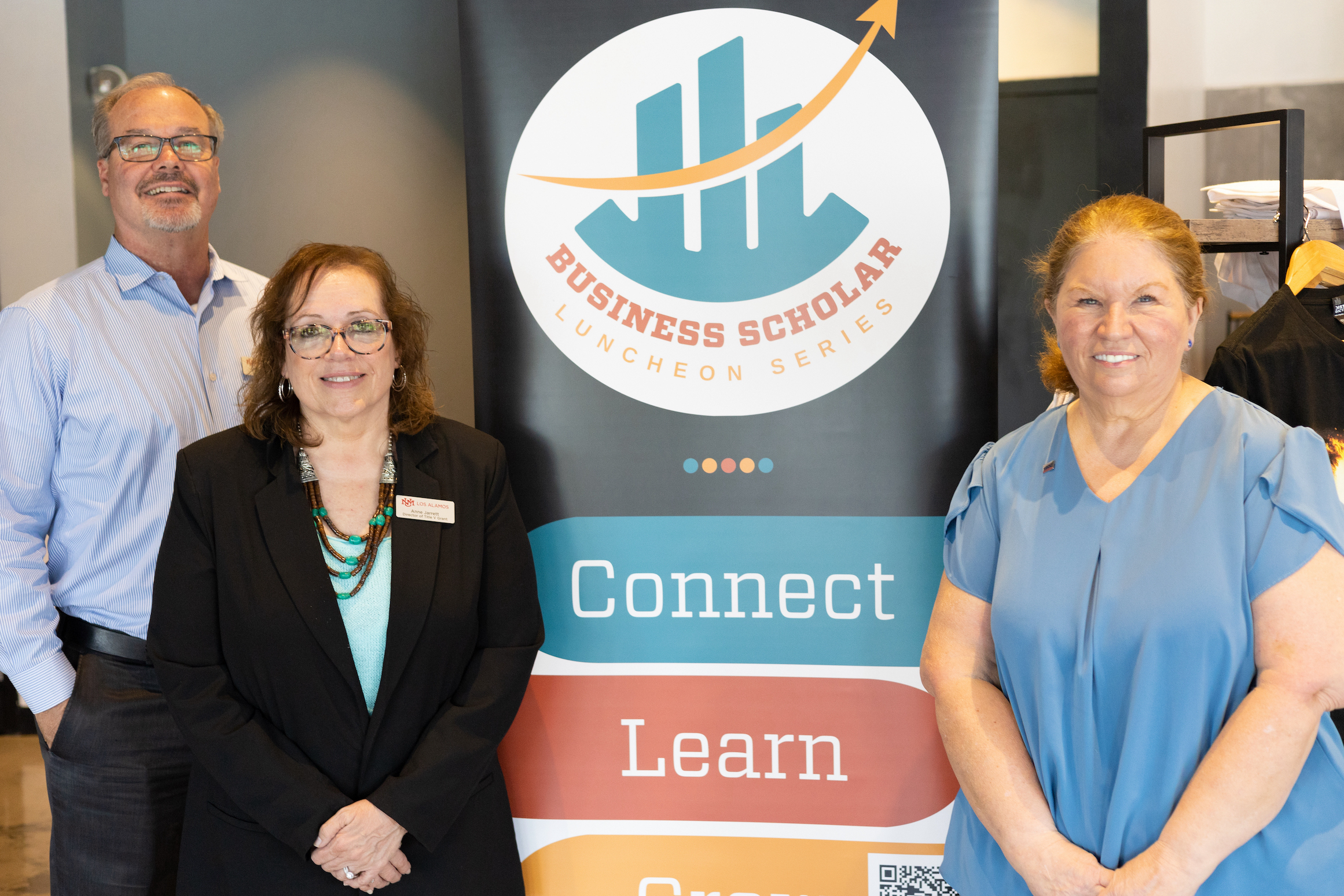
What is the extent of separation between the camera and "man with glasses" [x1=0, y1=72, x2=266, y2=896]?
81.2 inches

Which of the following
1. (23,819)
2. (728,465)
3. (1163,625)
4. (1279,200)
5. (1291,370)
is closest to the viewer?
(1163,625)

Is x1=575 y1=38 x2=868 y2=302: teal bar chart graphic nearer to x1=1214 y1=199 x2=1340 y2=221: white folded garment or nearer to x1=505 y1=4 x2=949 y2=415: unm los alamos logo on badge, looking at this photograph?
x1=505 y1=4 x2=949 y2=415: unm los alamos logo on badge

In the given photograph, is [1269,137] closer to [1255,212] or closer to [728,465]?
[1255,212]

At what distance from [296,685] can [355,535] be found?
0.90 ft

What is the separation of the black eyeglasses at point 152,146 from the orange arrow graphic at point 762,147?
761 mm

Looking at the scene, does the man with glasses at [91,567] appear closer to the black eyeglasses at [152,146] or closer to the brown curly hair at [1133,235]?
the black eyeglasses at [152,146]

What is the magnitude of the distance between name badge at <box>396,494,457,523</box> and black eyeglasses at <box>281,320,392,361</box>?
0.27 metres

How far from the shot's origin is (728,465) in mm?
2131

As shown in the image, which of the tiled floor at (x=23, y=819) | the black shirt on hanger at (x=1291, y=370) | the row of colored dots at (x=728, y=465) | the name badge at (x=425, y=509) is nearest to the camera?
the name badge at (x=425, y=509)

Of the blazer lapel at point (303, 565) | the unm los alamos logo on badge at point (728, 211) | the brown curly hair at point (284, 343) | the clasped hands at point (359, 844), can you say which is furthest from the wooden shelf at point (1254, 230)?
the clasped hands at point (359, 844)

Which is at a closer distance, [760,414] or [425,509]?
[425,509]

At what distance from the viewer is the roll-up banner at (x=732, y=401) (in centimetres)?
204

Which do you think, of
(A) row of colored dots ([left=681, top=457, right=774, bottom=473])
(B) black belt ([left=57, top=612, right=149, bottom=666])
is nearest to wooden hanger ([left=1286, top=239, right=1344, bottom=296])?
(A) row of colored dots ([left=681, top=457, right=774, bottom=473])

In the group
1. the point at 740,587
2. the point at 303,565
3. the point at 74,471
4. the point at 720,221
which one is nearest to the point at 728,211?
the point at 720,221
